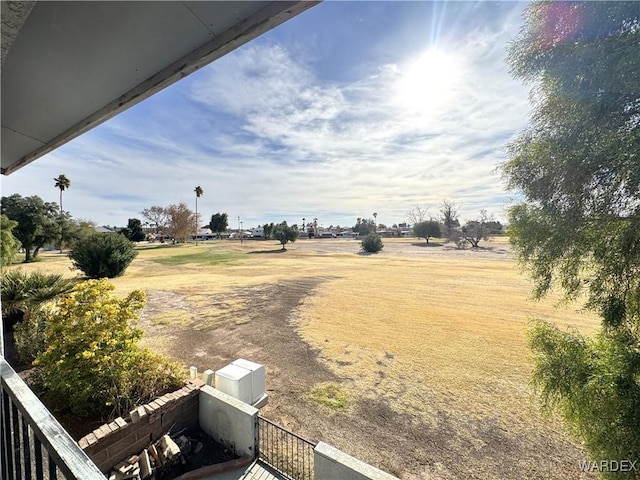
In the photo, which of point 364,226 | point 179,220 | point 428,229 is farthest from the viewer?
point 364,226

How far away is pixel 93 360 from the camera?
10.9 ft

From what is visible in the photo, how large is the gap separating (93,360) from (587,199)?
572 cm

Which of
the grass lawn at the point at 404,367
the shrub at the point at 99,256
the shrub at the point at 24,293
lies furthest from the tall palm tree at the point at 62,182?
the shrub at the point at 24,293

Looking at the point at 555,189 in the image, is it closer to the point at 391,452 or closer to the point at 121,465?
the point at 391,452

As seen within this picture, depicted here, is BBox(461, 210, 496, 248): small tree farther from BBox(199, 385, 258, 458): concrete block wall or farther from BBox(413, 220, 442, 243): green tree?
BBox(199, 385, 258, 458): concrete block wall

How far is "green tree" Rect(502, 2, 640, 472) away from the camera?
2371mm

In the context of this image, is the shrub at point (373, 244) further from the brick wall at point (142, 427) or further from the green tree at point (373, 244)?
the brick wall at point (142, 427)

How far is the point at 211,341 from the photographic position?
7.13m

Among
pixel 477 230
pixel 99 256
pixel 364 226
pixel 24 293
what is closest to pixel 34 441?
pixel 24 293

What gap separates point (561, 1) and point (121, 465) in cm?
669

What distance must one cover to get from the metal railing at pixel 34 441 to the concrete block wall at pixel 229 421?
93.9 inches

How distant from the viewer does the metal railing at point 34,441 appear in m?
0.83

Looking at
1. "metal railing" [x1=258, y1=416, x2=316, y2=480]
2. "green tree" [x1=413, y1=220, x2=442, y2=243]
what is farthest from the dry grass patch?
"green tree" [x1=413, y1=220, x2=442, y2=243]
